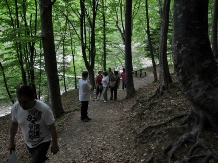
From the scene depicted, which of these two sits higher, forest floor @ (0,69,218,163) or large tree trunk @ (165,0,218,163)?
large tree trunk @ (165,0,218,163)

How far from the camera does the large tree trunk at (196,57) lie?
3771mm

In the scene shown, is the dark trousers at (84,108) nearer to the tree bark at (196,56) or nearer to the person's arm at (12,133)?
the person's arm at (12,133)

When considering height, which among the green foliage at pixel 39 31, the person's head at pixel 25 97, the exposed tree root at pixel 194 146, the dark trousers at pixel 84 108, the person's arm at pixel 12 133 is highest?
the green foliage at pixel 39 31

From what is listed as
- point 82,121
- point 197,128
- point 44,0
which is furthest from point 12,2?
point 197,128

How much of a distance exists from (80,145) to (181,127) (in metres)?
3.60

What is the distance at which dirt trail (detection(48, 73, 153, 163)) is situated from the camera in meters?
6.06

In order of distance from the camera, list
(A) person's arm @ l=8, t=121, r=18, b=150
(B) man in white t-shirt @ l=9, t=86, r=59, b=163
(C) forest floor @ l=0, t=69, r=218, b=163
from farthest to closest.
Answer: (C) forest floor @ l=0, t=69, r=218, b=163
(A) person's arm @ l=8, t=121, r=18, b=150
(B) man in white t-shirt @ l=9, t=86, r=59, b=163

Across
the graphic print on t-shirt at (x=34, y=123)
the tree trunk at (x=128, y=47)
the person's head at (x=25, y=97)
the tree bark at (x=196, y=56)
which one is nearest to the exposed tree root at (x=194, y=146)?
the tree bark at (x=196, y=56)

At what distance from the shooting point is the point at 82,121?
9.35 metres

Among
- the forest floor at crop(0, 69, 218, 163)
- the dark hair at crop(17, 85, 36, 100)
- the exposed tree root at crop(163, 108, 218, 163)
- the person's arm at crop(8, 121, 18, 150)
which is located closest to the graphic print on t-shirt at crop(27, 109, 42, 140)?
the dark hair at crop(17, 85, 36, 100)

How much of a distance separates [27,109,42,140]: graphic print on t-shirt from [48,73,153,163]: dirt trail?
8.29 feet

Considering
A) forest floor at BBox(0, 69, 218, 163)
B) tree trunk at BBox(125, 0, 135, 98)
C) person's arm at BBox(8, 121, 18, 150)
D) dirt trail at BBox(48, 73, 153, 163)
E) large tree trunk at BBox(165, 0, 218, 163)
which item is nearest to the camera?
large tree trunk at BBox(165, 0, 218, 163)

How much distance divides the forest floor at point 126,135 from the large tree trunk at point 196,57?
86 centimetres

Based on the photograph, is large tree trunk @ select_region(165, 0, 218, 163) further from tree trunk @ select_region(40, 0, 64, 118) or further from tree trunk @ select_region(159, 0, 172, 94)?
tree trunk @ select_region(40, 0, 64, 118)
